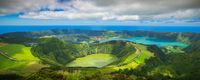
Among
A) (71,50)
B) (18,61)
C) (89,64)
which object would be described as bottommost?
(89,64)

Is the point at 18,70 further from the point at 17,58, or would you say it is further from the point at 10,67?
the point at 17,58

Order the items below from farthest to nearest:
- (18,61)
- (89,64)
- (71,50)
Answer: (71,50), (89,64), (18,61)

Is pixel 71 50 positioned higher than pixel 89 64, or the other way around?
pixel 71 50

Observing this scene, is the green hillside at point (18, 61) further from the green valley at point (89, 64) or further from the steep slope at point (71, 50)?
the steep slope at point (71, 50)

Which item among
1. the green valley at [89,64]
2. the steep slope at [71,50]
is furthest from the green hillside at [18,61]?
the steep slope at [71,50]

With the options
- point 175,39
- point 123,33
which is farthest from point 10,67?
point 123,33

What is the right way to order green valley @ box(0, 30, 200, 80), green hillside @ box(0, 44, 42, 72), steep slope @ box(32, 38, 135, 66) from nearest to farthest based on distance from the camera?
green valley @ box(0, 30, 200, 80) → green hillside @ box(0, 44, 42, 72) → steep slope @ box(32, 38, 135, 66)

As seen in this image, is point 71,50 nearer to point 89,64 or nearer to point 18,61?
point 89,64

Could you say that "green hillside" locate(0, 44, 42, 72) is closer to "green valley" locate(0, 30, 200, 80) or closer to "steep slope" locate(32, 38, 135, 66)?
"green valley" locate(0, 30, 200, 80)

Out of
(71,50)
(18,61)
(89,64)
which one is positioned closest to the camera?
(18,61)

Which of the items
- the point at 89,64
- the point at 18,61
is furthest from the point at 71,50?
the point at 18,61

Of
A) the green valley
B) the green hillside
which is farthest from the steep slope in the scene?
the green hillside
